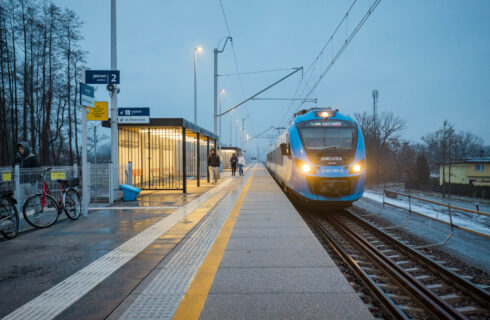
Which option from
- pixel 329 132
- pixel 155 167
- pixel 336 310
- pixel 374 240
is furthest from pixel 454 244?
pixel 155 167

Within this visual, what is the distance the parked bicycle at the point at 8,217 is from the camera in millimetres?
5211

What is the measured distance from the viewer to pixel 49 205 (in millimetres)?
6355

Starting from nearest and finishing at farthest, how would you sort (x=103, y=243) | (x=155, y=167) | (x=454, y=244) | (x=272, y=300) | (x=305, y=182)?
1. (x=272, y=300)
2. (x=103, y=243)
3. (x=454, y=244)
4. (x=305, y=182)
5. (x=155, y=167)

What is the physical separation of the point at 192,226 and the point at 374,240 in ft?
12.5

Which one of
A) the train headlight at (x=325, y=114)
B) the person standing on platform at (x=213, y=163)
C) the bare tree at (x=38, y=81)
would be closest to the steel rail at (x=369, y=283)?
the train headlight at (x=325, y=114)

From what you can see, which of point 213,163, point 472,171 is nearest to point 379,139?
point 472,171

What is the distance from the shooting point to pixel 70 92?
69.3 ft

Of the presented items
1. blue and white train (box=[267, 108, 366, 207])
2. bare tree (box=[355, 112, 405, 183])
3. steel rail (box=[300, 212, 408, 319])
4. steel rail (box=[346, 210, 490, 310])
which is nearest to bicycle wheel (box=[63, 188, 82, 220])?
blue and white train (box=[267, 108, 366, 207])

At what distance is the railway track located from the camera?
9.99ft

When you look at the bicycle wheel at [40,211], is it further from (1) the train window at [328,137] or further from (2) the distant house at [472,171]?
(2) the distant house at [472,171]

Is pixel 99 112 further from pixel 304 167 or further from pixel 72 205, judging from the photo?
pixel 304 167

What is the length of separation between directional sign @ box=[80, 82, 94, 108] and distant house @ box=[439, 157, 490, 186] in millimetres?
46639

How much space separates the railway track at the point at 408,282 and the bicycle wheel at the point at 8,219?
5.95 m

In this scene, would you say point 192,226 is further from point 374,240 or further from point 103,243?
point 374,240
